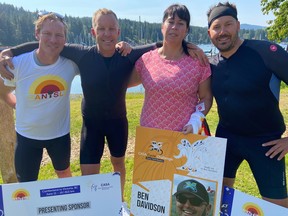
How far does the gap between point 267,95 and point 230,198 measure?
109cm

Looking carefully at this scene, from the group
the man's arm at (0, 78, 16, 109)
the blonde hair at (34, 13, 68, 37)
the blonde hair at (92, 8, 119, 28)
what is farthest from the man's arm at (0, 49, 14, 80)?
the blonde hair at (92, 8, 119, 28)

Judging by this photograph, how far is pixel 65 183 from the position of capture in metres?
3.21

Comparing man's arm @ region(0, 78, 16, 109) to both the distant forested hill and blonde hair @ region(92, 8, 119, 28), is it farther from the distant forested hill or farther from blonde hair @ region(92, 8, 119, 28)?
the distant forested hill

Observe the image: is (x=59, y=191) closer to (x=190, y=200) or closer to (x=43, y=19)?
(x=190, y=200)

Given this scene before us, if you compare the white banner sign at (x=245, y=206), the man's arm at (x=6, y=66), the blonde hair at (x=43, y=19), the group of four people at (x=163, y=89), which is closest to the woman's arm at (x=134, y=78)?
the group of four people at (x=163, y=89)

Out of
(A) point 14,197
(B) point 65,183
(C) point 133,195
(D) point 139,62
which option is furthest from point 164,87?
(A) point 14,197

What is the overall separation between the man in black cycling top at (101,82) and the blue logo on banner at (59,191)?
1.69ft

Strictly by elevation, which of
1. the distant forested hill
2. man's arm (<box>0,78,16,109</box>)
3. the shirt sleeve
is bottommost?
man's arm (<box>0,78,16,109</box>)

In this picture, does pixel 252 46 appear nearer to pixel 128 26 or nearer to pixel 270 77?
pixel 270 77

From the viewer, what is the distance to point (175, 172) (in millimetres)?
3152

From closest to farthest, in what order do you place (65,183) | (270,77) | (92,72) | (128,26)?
1. (270,77)
2. (65,183)
3. (92,72)
4. (128,26)

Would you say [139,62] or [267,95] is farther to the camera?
[139,62]

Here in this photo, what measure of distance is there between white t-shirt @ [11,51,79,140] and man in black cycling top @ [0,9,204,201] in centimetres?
20

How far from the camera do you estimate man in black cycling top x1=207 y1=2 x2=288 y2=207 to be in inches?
117
